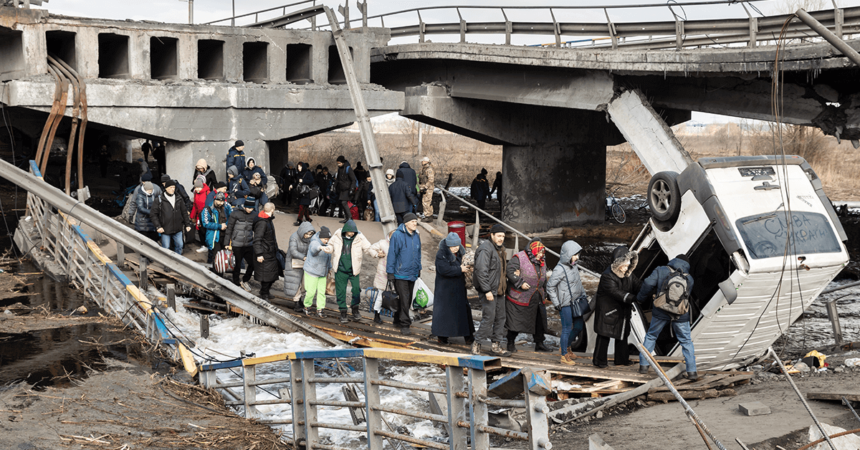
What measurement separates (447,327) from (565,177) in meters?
17.0

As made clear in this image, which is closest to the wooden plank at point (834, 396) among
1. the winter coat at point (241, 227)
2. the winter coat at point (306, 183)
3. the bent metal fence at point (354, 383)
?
the bent metal fence at point (354, 383)

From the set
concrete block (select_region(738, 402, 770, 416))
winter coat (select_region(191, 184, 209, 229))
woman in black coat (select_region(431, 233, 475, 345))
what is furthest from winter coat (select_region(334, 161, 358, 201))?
concrete block (select_region(738, 402, 770, 416))

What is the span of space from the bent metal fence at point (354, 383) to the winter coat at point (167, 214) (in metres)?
1.28

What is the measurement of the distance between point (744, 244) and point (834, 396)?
5.79ft

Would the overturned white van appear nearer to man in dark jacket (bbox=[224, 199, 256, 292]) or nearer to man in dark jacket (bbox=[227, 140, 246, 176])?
man in dark jacket (bbox=[224, 199, 256, 292])

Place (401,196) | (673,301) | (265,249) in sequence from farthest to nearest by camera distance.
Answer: (401,196)
(265,249)
(673,301)

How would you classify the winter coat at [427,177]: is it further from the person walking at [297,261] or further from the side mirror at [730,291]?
the side mirror at [730,291]

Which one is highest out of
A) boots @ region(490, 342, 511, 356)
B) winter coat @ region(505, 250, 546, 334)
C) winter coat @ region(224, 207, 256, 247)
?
winter coat @ region(224, 207, 256, 247)

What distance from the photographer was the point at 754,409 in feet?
26.2

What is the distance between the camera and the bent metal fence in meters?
5.05

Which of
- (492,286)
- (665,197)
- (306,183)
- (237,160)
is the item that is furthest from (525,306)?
(306,183)

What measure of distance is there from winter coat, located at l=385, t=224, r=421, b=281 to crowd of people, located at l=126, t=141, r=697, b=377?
0.04 ft

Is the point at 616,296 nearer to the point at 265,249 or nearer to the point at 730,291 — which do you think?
the point at 730,291

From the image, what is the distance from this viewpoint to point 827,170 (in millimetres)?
37594
